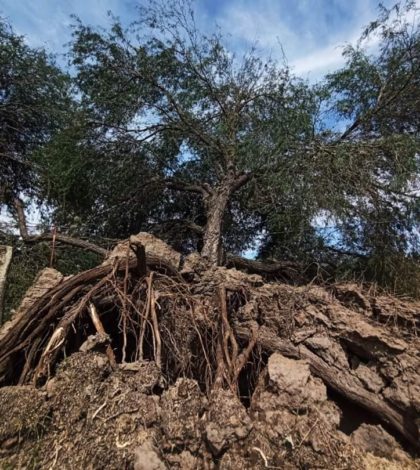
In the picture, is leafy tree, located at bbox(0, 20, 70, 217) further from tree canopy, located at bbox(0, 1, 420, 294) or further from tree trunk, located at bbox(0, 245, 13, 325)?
tree trunk, located at bbox(0, 245, 13, 325)

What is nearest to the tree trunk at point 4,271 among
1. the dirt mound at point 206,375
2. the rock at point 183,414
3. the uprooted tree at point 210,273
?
the uprooted tree at point 210,273

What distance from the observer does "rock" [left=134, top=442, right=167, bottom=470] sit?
2.63 metres

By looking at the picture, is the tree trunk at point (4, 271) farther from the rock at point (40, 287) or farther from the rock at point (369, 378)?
the rock at point (369, 378)

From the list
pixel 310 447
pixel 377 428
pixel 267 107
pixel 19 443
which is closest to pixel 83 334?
pixel 19 443

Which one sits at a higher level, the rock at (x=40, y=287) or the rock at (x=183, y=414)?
the rock at (x=40, y=287)

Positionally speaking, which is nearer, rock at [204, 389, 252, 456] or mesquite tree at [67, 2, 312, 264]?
rock at [204, 389, 252, 456]

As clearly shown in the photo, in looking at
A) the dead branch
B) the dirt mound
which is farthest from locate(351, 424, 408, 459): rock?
the dead branch

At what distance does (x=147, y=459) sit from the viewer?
2.66 m

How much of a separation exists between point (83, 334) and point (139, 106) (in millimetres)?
5196

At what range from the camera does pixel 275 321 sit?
454cm

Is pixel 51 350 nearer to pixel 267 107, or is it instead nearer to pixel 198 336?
pixel 198 336

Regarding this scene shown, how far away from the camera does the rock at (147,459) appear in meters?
2.63

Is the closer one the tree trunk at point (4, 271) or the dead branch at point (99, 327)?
the dead branch at point (99, 327)

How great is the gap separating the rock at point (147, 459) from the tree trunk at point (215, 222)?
425cm
